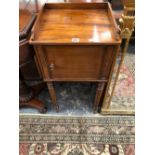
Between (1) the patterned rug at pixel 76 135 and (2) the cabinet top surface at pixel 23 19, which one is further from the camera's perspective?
(1) the patterned rug at pixel 76 135

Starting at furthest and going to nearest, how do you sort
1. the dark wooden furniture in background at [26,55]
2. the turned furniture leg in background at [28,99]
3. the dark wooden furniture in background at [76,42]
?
the turned furniture leg in background at [28,99] < the dark wooden furniture in background at [26,55] < the dark wooden furniture in background at [76,42]

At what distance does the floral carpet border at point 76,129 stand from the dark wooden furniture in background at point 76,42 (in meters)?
0.32

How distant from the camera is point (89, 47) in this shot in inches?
39.0

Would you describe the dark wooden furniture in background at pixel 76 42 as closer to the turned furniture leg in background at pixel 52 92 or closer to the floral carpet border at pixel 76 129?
the turned furniture leg in background at pixel 52 92

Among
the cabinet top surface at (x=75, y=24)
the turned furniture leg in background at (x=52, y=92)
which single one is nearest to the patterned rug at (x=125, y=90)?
the turned furniture leg in background at (x=52, y=92)

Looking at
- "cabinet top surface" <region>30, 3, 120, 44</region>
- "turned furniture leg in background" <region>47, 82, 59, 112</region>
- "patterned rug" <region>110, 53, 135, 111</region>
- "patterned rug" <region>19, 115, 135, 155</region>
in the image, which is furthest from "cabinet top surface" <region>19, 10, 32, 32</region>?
"patterned rug" <region>110, 53, 135, 111</region>

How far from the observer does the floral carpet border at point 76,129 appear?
1328 millimetres

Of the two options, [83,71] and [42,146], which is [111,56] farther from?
[42,146]

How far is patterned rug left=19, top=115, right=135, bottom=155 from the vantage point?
128 centimetres

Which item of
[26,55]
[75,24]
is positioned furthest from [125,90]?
[26,55]

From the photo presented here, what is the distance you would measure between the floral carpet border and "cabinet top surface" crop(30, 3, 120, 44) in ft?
2.36

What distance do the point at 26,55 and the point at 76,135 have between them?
0.70 meters

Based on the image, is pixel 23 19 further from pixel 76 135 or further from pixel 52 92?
pixel 76 135

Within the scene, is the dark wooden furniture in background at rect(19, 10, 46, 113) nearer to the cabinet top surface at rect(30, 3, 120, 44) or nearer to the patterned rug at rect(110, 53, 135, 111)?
the cabinet top surface at rect(30, 3, 120, 44)
